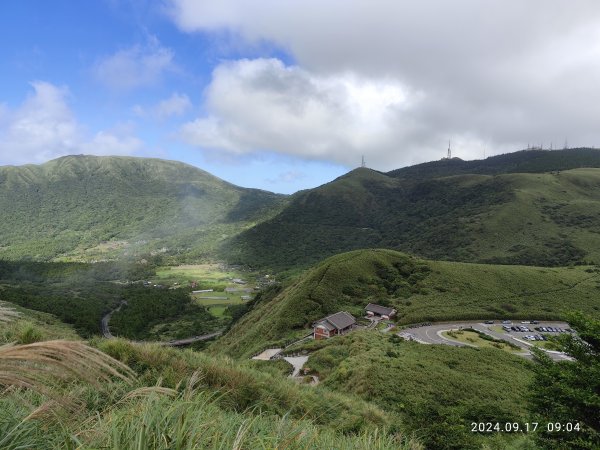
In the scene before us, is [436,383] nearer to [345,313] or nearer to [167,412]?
[167,412]

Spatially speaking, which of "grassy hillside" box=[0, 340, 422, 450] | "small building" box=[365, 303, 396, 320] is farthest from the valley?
"small building" box=[365, 303, 396, 320]

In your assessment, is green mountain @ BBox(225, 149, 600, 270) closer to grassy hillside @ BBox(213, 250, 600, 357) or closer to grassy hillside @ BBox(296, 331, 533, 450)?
grassy hillside @ BBox(213, 250, 600, 357)

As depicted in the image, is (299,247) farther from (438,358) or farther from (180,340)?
(438,358)

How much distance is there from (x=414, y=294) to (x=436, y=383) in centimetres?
3917

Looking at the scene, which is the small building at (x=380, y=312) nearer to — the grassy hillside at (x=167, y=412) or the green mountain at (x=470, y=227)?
the grassy hillside at (x=167, y=412)

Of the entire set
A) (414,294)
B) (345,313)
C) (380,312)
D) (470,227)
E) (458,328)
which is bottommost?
(458,328)

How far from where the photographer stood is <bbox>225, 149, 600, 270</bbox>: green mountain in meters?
106

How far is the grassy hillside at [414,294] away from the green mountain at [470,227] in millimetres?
38322

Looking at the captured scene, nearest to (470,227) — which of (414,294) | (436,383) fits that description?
(414,294)

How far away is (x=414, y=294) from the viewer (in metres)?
57.5

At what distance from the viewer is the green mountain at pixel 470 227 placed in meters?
106

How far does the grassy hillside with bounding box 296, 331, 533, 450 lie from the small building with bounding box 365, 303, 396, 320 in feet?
55.2

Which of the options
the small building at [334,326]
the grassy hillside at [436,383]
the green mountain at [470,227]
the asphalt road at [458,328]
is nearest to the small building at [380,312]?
the asphalt road at [458,328]

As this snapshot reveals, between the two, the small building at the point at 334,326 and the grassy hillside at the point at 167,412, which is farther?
the small building at the point at 334,326
